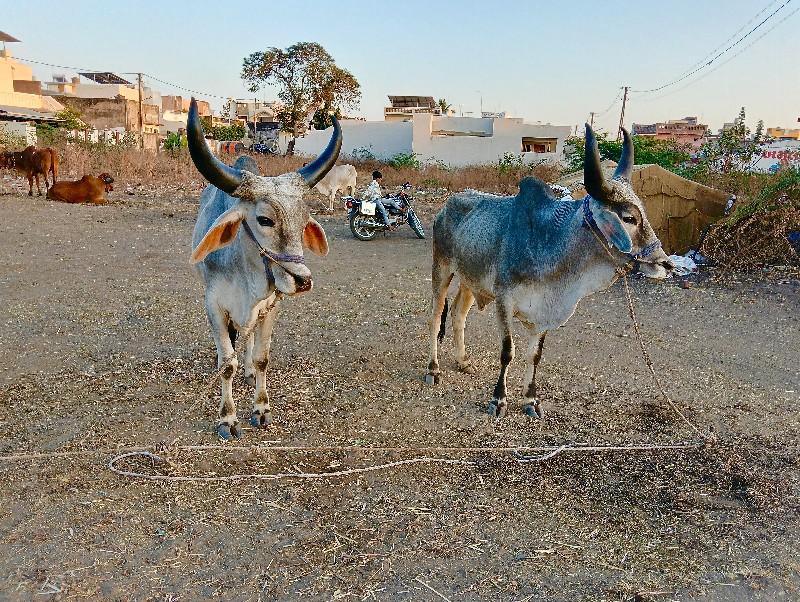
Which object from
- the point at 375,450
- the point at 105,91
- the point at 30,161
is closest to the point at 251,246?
the point at 375,450

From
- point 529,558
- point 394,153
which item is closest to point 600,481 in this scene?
point 529,558

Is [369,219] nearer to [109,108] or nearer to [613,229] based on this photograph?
[613,229]

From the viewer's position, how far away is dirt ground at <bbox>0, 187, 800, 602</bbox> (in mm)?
3066

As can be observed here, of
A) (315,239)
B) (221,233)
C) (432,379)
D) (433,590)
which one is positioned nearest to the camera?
(433,590)

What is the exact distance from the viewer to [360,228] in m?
13.6

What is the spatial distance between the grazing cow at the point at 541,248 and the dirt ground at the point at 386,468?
32.2 inches

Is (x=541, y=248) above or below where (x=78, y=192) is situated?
below

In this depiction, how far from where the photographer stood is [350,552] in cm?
322

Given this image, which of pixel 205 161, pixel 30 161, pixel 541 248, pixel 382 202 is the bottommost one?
pixel 541 248

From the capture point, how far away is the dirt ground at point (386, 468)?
3066 mm

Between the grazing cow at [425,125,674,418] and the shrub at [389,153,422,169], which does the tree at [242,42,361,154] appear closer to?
the shrub at [389,153,422,169]

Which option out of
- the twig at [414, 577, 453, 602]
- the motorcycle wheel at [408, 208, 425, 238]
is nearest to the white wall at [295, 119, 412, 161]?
the motorcycle wheel at [408, 208, 425, 238]

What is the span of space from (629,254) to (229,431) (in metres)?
2.93

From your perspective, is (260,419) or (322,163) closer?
(322,163)
